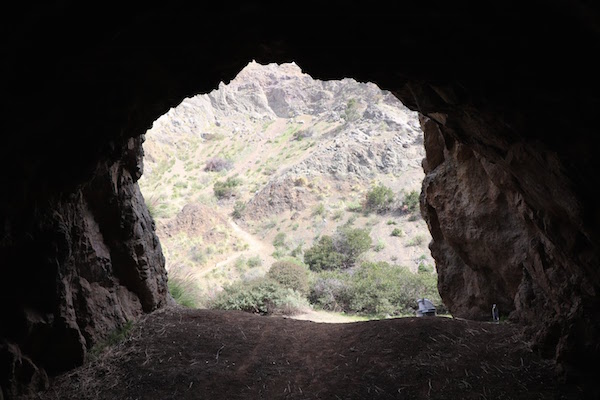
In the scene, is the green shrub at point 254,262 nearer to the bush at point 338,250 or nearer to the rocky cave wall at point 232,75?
the bush at point 338,250

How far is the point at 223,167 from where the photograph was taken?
45125mm

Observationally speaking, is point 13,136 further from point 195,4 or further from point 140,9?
point 195,4

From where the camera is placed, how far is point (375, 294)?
17.2 m

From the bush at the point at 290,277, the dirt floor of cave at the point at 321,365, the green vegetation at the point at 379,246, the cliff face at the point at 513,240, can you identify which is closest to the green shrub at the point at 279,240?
the green vegetation at the point at 379,246

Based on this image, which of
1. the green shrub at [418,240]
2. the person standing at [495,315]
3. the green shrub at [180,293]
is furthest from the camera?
the green shrub at [418,240]

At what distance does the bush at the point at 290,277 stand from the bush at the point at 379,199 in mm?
17039

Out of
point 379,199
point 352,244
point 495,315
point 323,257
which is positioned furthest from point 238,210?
point 495,315

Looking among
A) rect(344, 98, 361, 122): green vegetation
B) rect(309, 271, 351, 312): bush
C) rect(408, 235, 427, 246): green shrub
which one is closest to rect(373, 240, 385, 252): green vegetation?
rect(408, 235, 427, 246): green shrub

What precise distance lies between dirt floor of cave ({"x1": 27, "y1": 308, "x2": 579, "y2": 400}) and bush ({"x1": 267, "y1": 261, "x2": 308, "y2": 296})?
10032 mm

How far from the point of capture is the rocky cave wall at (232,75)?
2.77 metres

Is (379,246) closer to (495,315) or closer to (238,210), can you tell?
(238,210)

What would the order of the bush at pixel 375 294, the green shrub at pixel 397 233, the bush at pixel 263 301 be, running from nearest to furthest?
the bush at pixel 263 301 < the bush at pixel 375 294 < the green shrub at pixel 397 233

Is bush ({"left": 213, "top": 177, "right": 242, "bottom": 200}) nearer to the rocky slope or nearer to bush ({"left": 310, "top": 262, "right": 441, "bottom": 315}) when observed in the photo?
the rocky slope

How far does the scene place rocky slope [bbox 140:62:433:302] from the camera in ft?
98.8
